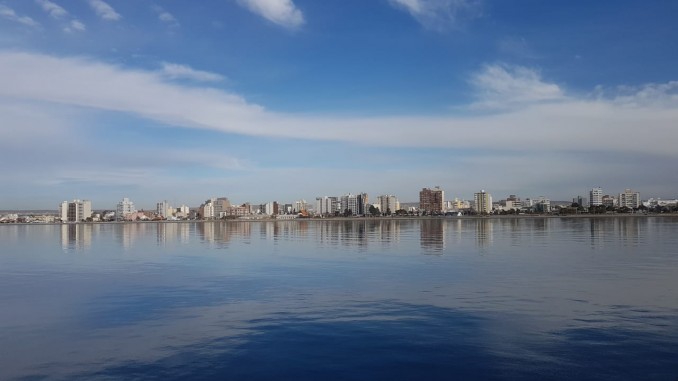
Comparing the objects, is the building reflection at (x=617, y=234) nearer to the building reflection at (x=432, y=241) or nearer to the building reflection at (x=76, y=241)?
the building reflection at (x=432, y=241)

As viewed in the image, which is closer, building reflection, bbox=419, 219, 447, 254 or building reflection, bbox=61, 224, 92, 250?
building reflection, bbox=419, 219, 447, 254

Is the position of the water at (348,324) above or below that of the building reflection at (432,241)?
above

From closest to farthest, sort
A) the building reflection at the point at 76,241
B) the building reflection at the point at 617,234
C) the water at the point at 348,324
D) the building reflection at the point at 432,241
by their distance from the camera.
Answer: the water at the point at 348,324 < the building reflection at the point at 432,241 < the building reflection at the point at 617,234 < the building reflection at the point at 76,241

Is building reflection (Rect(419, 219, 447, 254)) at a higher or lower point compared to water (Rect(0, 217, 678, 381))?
lower

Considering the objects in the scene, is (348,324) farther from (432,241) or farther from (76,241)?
(76,241)

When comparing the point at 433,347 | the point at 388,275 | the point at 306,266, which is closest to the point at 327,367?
the point at 433,347

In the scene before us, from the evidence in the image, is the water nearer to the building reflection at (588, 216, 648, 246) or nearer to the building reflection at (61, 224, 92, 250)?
the building reflection at (588, 216, 648, 246)

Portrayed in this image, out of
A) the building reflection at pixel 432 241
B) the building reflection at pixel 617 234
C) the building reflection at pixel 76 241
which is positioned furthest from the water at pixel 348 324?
the building reflection at pixel 76 241

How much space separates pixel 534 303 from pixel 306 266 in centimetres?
1777

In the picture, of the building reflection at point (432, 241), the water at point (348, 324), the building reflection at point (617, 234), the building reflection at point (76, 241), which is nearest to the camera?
the water at point (348, 324)

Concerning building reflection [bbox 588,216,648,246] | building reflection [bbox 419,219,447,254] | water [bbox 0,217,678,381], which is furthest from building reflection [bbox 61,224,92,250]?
building reflection [bbox 588,216,648,246]

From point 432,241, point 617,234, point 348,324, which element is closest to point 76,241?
point 432,241

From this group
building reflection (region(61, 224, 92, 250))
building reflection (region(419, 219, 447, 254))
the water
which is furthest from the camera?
building reflection (region(61, 224, 92, 250))

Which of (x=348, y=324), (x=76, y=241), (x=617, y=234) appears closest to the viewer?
(x=348, y=324)
